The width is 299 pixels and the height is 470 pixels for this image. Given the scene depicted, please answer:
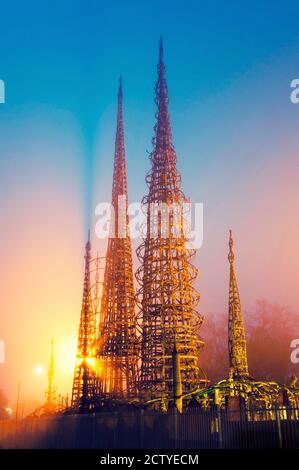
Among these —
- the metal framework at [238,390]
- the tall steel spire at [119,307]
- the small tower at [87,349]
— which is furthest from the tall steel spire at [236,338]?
the small tower at [87,349]

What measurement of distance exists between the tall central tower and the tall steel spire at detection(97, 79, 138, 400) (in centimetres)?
580

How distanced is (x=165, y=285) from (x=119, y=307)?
15252 millimetres

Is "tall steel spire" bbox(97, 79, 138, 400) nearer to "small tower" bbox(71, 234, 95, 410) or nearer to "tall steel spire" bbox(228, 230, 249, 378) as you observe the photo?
"small tower" bbox(71, 234, 95, 410)

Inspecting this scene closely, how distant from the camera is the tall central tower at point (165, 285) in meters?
55.4

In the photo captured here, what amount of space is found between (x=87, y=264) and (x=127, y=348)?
45.1 feet

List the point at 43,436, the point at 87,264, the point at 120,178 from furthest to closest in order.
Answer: the point at 120,178, the point at 87,264, the point at 43,436

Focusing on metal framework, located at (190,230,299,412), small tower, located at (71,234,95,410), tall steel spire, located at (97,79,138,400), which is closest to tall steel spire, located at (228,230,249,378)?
metal framework, located at (190,230,299,412)

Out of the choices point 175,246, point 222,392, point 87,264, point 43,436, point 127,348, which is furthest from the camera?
point 87,264

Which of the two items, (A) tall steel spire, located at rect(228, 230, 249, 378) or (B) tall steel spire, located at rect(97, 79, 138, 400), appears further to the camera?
(B) tall steel spire, located at rect(97, 79, 138, 400)

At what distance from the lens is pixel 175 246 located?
60.3 meters

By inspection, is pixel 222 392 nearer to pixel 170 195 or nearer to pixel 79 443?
pixel 79 443

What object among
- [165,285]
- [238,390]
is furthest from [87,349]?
[238,390]

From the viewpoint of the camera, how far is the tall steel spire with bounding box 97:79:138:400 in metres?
67.2

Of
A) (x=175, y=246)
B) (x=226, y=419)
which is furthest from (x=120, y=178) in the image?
(x=226, y=419)
